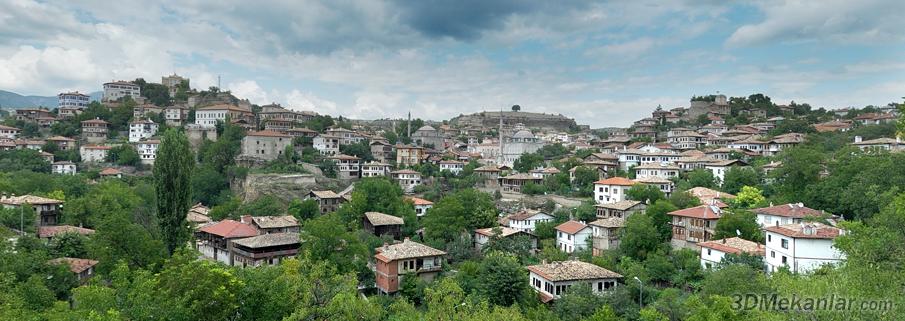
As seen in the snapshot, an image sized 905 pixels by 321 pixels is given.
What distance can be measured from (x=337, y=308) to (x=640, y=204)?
73.2 feet

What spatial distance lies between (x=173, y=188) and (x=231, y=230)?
5557 millimetres

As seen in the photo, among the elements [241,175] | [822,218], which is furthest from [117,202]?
[822,218]

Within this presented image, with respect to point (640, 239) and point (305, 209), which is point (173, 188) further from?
point (640, 239)

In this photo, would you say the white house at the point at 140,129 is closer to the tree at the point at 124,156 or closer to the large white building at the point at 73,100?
the tree at the point at 124,156

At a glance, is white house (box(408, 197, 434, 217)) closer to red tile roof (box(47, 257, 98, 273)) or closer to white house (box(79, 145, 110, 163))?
red tile roof (box(47, 257, 98, 273))

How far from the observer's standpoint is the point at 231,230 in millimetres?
30188

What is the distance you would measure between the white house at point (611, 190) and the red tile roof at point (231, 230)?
2078cm

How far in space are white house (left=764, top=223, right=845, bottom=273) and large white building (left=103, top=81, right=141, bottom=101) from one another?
7461 cm

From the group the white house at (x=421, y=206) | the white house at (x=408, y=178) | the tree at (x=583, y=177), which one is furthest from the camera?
the white house at (x=408, y=178)

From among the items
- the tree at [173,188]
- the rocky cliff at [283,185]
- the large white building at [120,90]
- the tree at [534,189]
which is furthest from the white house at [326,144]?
the large white building at [120,90]

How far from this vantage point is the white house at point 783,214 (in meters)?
25.0

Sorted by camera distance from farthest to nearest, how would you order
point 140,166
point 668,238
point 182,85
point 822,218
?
point 182,85
point 140,166
point 668,238
point 822,218

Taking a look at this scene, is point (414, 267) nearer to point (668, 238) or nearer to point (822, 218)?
point (668, 238)

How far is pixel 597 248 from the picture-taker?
29.4 meters
